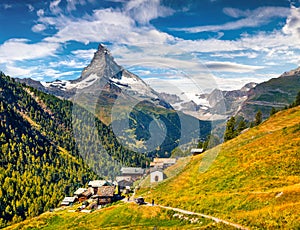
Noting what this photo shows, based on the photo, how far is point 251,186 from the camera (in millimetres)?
53094

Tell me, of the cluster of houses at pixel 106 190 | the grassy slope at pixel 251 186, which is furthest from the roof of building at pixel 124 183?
the grassy slope at pixel 251 186

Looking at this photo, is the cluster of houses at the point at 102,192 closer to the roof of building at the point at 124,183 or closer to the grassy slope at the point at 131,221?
the roof of building at the point at 124,183

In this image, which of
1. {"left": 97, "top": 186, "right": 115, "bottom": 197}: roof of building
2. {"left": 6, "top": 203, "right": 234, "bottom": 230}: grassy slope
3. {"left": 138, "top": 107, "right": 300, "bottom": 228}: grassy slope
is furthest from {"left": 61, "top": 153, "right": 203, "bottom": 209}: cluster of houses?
{"left": 138, "top": 107, "right": 300, "bottom": 228}: grassy slope

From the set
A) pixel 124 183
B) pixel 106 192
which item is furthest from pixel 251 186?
pixel 124 183

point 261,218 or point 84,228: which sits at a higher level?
point 261,218

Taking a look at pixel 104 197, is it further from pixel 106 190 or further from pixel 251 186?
pixel 251 186

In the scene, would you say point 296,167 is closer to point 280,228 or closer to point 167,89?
point 280,228

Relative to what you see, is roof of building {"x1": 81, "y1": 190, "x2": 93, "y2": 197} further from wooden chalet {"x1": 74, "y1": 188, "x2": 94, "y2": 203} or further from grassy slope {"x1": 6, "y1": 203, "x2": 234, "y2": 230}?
grassy slope {"x1": 6, "y1": 203, "x2": 234, "y2": 230}

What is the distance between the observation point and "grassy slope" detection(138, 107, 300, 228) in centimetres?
3778

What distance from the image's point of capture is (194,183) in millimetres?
68875

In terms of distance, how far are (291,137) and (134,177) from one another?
99643 mm

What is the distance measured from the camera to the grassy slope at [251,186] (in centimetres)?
3778

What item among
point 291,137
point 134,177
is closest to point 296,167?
point 291,137

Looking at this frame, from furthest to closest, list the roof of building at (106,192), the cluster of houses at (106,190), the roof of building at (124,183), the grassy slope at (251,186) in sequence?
the roof of building at (124,183) < the roof of building at (106,192) < the cluster of houses at (106,190) < the grassy slope at (251,186)
